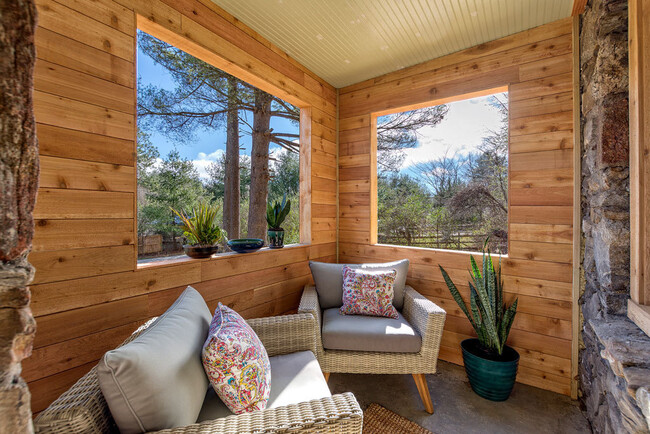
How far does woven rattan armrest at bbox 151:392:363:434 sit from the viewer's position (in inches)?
34.8

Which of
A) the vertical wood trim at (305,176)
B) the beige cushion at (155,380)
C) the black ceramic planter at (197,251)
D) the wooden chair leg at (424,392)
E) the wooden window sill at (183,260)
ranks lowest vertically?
the wooden chair leg at (424,392)

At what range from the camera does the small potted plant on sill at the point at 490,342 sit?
6.42 ft

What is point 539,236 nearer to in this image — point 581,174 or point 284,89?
point 581,174

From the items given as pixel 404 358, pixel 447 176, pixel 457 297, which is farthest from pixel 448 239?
pixel 404 358

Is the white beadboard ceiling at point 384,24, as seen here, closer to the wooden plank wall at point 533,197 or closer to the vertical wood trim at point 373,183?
the wooden plank wall at point 533,197

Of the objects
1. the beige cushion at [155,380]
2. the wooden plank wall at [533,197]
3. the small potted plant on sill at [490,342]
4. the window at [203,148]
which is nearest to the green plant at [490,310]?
the small potted plant on sill at [490,342]

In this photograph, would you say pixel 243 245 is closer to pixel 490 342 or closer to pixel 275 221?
pixel 275 221

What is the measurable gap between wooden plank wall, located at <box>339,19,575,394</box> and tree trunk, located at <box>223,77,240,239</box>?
1.93 metres

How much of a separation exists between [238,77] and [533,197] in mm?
2388

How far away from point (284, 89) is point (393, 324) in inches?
81.4

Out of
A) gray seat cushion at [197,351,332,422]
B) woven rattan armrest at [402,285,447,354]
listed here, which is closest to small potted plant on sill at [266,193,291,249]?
gray seat cushion at [197,351,332,422]

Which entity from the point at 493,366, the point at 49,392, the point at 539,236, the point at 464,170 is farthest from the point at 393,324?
the point at 464,170

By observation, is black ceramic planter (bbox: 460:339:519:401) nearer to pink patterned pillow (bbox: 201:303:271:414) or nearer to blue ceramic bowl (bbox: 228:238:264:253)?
pink patterned pillow (bbox: 201:303:271:414)

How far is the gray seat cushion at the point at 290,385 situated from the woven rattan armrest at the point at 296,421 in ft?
0.72
